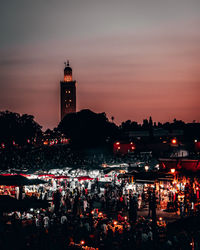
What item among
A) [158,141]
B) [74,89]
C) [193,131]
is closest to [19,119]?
[158,141]

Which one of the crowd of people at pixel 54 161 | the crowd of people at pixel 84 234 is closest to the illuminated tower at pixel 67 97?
the crowd of people at pixel 54 161

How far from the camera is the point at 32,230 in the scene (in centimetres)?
1588

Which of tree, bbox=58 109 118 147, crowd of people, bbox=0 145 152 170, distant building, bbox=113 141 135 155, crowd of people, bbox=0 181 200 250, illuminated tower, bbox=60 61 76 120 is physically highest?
illuminated tower, bbox=60 61 76 120

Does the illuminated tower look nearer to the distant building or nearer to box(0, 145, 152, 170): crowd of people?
the distant building

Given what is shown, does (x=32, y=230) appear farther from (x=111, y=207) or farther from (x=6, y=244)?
(x=111, y=207)

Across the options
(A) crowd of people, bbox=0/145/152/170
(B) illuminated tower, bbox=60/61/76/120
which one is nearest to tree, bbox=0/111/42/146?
(A) crowd of people, bbox=0/145/152/170

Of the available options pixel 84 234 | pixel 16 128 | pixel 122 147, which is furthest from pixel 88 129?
pixel 84 234

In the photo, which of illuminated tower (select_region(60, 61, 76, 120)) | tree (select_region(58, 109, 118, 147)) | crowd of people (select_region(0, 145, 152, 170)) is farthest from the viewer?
illuminated tower (select_region(60, 61, 76, 120))

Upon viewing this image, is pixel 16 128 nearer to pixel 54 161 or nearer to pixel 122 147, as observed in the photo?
pixel 122 147

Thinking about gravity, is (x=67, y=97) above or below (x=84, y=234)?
above

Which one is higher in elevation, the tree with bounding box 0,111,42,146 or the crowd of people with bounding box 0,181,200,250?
the tree with bounding box 0,111,42,146

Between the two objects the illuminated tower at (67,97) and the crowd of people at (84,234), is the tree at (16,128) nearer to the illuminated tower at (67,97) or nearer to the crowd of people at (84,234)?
the illuminated tower at (67,97)

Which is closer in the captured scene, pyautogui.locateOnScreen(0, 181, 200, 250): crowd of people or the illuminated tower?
pyautogui.locateOnScreen(0, 181, 200, 250): crowd of people

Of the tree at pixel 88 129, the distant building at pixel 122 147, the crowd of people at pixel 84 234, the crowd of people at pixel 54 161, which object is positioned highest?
the tree at pixel 88 129
